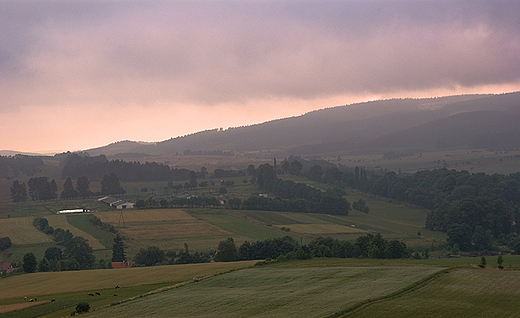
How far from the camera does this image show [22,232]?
118938 mm

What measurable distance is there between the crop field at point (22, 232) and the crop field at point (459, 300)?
9089cm

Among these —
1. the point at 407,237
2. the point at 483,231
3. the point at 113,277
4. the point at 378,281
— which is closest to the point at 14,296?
the point at 113,277

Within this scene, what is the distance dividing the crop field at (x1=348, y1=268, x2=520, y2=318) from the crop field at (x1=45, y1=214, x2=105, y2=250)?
79422 mm

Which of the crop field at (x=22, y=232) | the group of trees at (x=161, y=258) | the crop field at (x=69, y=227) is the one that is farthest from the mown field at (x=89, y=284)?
the crop field at (x=22, y=232)

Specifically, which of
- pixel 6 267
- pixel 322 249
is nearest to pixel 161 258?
pixel 6 267

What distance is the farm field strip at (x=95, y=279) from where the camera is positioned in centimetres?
6425

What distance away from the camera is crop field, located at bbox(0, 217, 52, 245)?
111275 millimetres

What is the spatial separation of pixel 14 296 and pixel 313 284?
→ 37.4 m

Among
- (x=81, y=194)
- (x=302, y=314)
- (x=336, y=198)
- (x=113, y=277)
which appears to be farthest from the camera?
(x=81, y=194)

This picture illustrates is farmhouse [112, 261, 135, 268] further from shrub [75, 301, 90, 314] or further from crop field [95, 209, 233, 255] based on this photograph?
shrub [75, 301, 90, 314]

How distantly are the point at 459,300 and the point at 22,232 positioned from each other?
106611 mm

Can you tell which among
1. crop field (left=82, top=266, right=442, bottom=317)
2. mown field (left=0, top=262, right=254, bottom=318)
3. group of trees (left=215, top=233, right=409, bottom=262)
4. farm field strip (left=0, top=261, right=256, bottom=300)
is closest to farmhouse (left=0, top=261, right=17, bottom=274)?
mown field (left=0, top=262, right=254, bottom=318)

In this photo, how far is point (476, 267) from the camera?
55.0m

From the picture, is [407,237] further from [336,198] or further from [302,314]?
[302,314]
